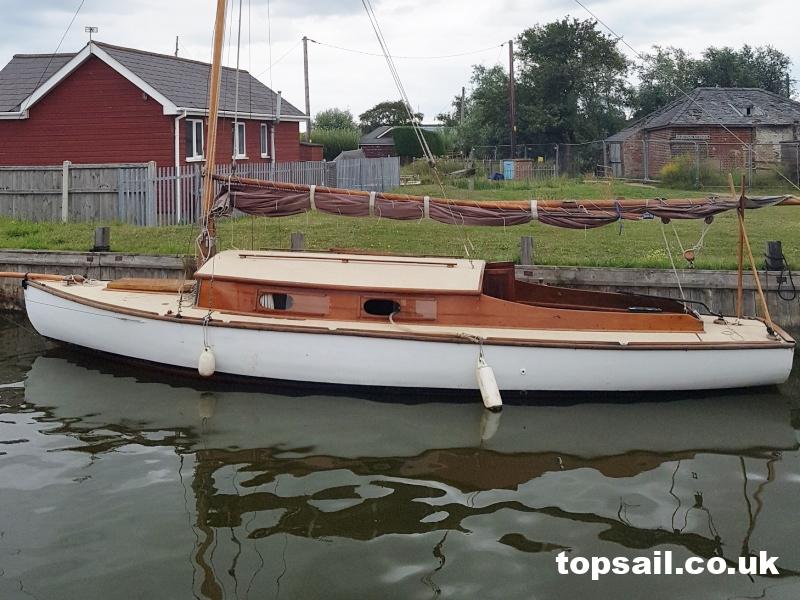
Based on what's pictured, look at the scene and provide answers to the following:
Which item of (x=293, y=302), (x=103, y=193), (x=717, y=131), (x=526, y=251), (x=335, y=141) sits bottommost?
(x=293, y=302)

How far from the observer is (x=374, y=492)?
8.80 m

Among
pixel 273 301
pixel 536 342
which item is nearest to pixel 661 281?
pixel 536 342

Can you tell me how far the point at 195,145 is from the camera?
25938 mm

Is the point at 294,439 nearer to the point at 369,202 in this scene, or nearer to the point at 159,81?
the point at 369,202

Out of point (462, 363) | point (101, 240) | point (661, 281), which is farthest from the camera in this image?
point (101, 240)

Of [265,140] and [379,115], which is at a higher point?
[379,115]

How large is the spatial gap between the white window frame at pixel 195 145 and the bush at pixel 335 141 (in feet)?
100

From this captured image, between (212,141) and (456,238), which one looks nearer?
(212,141)

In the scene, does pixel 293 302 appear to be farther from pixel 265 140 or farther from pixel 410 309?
pixel 265 140

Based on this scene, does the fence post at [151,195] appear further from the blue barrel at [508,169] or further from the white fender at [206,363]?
the blue barrel at [508,169]

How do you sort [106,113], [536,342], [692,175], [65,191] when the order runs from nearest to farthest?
[536,342] → [65,191] → [106,113] → [692,175]

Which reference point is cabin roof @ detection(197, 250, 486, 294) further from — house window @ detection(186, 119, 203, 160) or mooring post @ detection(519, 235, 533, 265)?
house window @ detection(186, 119, 203, 160)

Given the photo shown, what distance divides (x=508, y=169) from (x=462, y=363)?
3368 cm

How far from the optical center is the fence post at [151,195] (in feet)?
70.0
